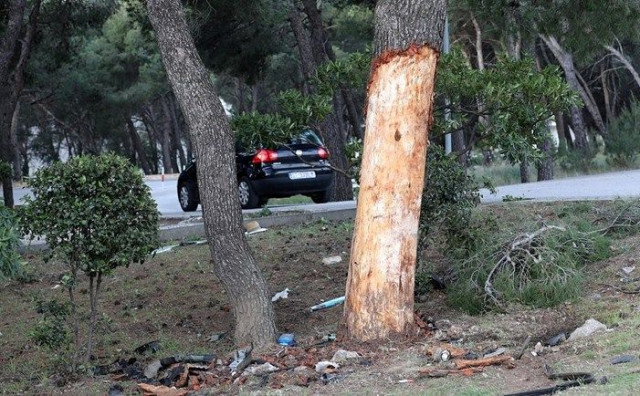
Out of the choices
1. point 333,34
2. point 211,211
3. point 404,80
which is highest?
point 333,34

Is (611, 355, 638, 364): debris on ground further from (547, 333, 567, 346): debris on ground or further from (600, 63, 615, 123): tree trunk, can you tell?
(600, 63, 615, 123): tree trunk

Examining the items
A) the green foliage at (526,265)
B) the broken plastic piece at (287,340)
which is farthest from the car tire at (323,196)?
the broken plastic piece at (287,340)

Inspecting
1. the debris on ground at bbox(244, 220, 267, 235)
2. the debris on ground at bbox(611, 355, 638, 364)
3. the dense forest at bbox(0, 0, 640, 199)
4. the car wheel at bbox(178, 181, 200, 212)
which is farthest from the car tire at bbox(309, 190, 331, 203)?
the debris on ground at bbox(611, 355, 638, 364)

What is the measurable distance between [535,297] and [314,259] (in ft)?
12.7

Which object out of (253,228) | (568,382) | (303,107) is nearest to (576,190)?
(253,228)

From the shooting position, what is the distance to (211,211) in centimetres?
889

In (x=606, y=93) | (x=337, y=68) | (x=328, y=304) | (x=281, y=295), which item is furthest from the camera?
(x=606, y=93)

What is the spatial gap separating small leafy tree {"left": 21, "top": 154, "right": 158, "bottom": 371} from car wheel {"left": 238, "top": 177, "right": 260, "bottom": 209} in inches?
452

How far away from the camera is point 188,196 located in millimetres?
21750

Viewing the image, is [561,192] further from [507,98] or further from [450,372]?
[450,372]

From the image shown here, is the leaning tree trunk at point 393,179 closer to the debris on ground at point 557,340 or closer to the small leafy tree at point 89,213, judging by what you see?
the debris on ground at point 557,340

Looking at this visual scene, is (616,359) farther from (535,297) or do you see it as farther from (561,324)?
(535,297)

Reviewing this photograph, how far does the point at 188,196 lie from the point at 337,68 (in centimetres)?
1175

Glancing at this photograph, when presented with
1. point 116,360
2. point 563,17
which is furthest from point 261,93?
point 116,360
